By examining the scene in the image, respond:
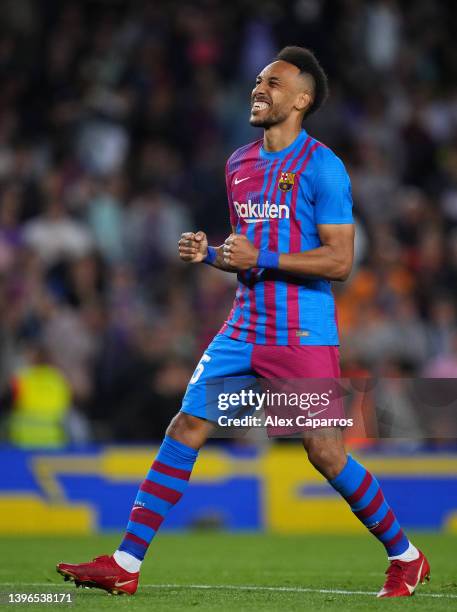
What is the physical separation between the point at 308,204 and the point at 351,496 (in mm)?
1341

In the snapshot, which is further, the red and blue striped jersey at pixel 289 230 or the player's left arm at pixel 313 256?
the red and blue striped jersey at pixel 289 230

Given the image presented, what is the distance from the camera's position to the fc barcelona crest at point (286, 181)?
6297 mm

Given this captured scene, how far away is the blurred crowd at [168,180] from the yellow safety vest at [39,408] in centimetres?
4

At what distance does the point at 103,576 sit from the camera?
613 cm

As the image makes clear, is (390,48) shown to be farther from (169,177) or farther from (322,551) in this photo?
(322,551)

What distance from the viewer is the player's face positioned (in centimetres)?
640

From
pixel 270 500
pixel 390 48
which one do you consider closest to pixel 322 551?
pixel 270 500

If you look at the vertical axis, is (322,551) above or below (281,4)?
below

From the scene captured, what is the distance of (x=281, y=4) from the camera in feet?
54.6

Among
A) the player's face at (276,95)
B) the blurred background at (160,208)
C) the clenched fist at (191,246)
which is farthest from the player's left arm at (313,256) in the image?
the blurred background at (160,208)

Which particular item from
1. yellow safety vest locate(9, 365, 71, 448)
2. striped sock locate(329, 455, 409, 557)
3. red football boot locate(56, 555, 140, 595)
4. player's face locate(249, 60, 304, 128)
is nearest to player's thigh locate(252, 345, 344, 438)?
striped sock locate(329, 455, 409, 557)

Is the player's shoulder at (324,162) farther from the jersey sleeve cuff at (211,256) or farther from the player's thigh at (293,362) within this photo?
the player's thigh at (293,362)

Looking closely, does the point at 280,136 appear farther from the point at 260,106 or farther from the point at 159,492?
the point at 159,492

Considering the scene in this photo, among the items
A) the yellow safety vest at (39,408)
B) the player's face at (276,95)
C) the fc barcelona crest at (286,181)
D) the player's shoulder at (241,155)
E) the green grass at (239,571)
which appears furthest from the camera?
the yellow safety vest at (39,408)
